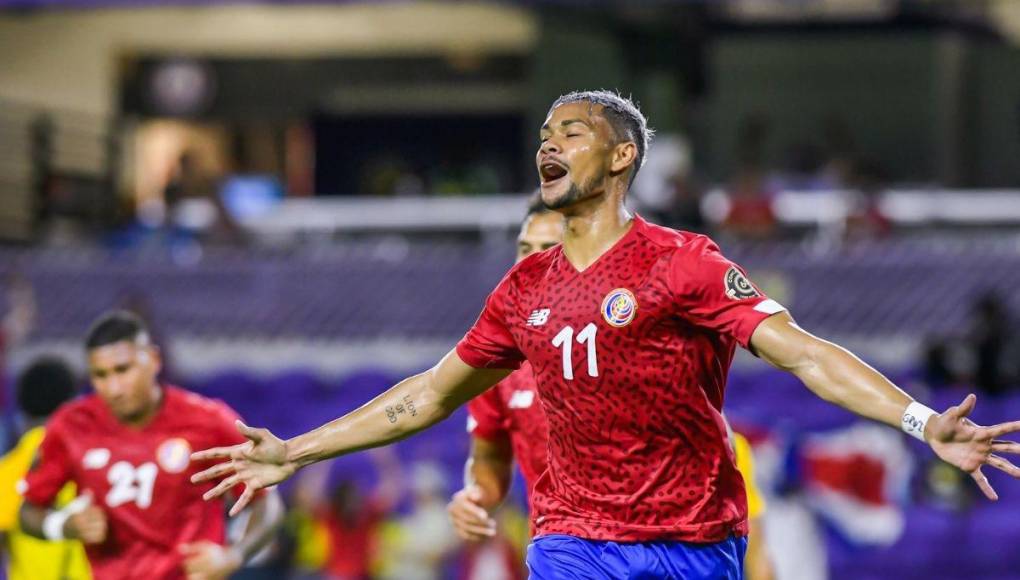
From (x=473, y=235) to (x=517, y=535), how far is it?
17.3 ft

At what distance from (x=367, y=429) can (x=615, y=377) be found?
0.76 metres

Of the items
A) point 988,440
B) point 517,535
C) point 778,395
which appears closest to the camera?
point 988,440

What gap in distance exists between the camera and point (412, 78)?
76.3 ft

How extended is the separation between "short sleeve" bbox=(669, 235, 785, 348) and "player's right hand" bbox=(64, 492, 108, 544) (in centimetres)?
261

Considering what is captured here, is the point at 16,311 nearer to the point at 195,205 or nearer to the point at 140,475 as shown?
the point at 195,205

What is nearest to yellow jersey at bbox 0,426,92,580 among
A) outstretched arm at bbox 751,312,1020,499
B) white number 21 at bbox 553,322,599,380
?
white number 21 at bbox 553,322,599,380

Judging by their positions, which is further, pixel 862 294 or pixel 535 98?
pixel 535 98

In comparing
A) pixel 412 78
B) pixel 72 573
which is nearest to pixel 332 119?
pixel 412 78

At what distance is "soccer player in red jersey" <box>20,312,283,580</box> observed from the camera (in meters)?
6.72

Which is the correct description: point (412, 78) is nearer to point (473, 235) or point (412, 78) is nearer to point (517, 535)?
point (473, 235)

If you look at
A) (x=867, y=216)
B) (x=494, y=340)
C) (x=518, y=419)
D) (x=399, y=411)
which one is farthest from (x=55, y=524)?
(x=867, y=216)

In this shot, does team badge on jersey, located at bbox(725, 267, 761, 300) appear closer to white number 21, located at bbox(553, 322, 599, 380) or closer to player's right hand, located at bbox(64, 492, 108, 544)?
white number 21, located at bbox(553, 322, 599, 380)

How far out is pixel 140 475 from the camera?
6.79m

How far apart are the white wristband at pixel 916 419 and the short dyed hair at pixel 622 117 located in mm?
1156
